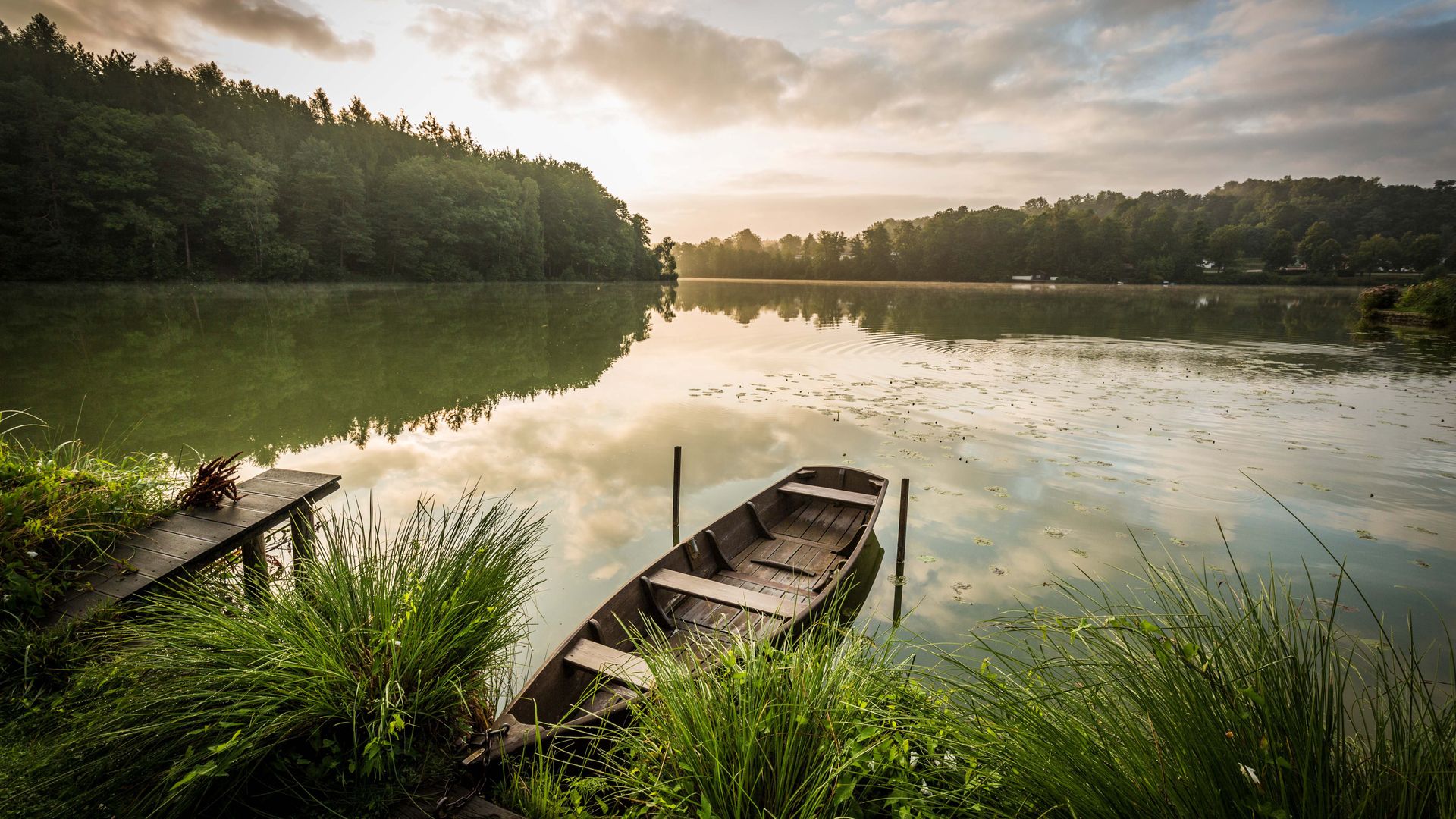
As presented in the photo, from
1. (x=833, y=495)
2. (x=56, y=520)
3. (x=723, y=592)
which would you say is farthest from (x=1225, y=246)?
(x=56, y=520)

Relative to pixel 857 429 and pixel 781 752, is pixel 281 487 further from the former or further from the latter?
pixel 857 429

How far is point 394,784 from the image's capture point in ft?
9.15

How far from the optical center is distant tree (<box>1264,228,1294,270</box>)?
321 ft

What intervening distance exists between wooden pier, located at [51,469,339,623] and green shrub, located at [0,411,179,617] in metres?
0.11

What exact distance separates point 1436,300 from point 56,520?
5079cm

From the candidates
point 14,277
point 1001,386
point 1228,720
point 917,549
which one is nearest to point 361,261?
point 14,277

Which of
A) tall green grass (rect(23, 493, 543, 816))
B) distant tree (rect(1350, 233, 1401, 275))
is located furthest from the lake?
distant tree (rect(1350, 233, 1401, 275))

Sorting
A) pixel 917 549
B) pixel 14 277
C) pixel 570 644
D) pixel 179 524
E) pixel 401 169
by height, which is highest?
pixel 401 169

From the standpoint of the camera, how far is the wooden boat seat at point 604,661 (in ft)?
11.7

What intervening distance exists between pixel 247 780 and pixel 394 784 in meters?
0.58

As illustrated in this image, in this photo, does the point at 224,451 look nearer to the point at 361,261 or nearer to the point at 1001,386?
the point at 1001,386

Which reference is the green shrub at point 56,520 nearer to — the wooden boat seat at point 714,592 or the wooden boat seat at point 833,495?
the wooden boat seat at point 714,592

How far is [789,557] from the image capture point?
21.5 feet

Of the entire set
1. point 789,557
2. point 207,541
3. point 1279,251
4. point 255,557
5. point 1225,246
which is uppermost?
point 1225,246
